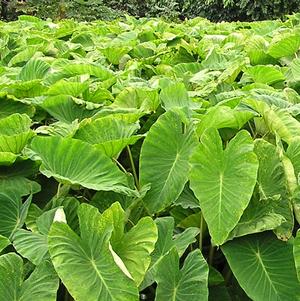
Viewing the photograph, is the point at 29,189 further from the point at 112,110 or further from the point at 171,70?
the point at 171,70

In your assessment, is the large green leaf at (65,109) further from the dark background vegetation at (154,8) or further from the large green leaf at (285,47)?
the dark background vegetation at (154,8)

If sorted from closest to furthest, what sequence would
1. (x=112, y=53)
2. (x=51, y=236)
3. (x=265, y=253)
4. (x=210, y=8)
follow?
1. (x=51, y=236)
2. (x=265, y=253)
3. (x=112, y=53)
4. (x=210, y=8)

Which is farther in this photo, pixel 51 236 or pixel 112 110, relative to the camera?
pixel 112 110

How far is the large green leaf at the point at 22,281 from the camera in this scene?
0.95 meters

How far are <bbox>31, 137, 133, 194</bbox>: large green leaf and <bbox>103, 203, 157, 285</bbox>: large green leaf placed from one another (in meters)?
0.13

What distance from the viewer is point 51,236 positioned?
3.06 feet

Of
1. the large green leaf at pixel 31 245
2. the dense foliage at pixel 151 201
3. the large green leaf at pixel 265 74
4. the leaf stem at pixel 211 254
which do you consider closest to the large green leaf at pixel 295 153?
the dense foliage at pixel 151 201

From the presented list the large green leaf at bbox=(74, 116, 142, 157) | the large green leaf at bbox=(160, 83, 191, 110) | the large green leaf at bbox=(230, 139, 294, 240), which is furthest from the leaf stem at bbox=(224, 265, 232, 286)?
the large green leaf at bbox=(160, 83, 191, 110)

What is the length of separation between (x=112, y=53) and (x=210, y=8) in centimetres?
1208

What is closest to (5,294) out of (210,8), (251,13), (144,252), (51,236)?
(51,236)

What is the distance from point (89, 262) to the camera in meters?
0.94

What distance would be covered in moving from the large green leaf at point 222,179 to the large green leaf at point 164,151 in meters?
0.08

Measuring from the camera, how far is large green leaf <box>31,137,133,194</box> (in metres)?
1.12

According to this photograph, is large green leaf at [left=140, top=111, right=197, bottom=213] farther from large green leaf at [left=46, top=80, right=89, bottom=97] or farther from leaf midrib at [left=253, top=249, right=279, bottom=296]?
large green leaf at [left=46, top=80, right=89, bottom=97]
